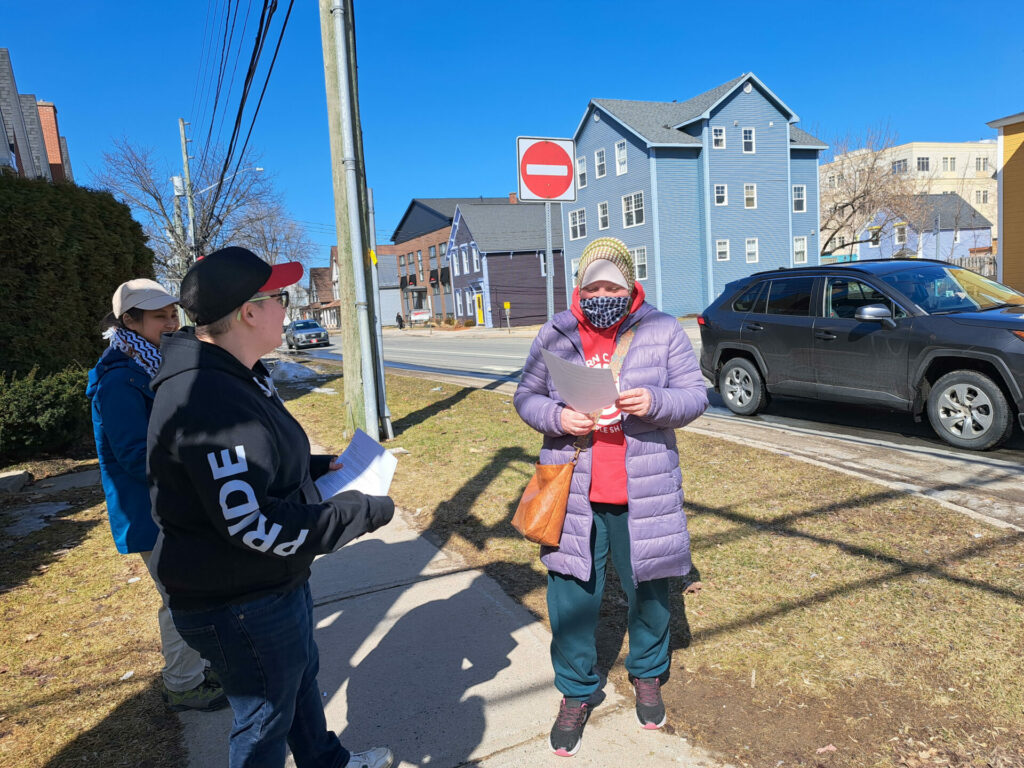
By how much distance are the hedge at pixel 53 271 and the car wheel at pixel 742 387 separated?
8.48 m

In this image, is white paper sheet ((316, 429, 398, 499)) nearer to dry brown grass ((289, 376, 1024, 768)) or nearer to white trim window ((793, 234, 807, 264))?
dry brown grass ((289, 376, 1024, 768))

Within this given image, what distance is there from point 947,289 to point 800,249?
106ft

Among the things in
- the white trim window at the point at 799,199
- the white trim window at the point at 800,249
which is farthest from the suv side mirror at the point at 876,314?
the white trim window at the point at 799,199

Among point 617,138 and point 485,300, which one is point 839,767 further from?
point 485,300

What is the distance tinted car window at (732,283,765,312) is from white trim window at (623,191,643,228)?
26380mm

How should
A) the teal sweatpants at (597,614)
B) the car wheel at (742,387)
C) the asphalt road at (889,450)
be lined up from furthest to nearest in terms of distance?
the car wheel at (742,387), the asphalt road at (889,450), the teal sweatpants at (597,614)

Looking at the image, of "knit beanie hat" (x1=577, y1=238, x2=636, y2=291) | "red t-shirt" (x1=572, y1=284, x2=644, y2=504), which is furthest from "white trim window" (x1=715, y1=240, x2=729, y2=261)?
"red t-shirt" (x1=572, y1=284, x2=644, y2=504)

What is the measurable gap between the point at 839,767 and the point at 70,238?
33.7 ft

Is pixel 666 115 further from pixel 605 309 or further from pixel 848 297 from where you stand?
pixel 605 309

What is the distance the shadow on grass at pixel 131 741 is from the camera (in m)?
2.59

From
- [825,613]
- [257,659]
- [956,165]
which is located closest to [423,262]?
[825,613]

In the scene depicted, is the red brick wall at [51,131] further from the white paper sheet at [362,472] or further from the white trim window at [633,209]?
the white paper sheet at [362,472]

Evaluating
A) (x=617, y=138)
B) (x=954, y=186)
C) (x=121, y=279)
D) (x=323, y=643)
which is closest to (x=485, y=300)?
(x=617, y=138)

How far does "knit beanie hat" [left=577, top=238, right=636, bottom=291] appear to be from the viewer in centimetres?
258
